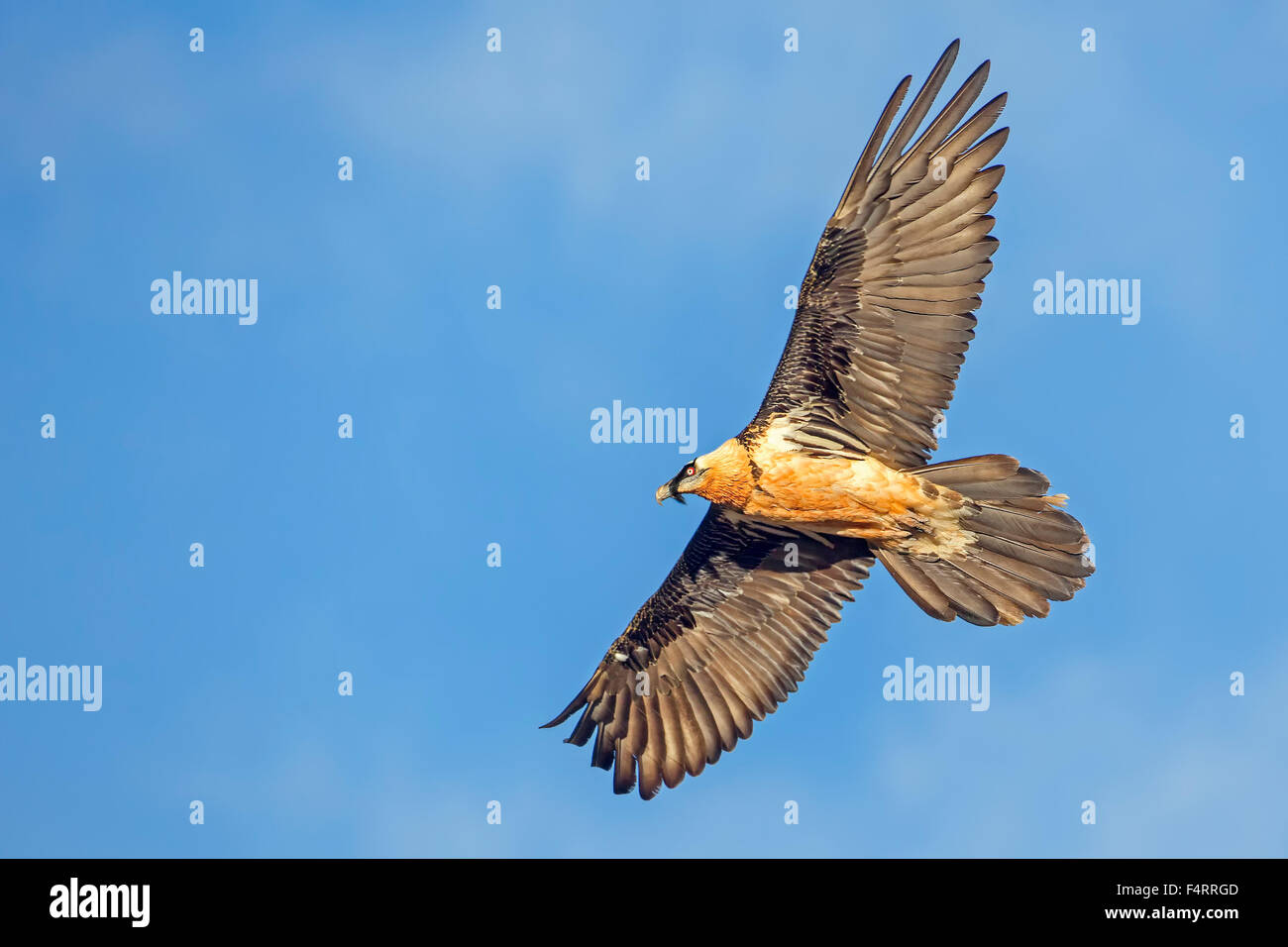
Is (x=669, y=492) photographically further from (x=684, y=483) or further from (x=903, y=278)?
(x=903, y=278)

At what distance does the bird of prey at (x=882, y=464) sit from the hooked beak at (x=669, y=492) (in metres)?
0.02

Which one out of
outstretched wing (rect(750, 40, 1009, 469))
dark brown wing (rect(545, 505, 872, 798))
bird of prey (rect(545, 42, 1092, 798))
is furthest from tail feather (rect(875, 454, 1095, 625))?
dark brown wing (rect(545, 505, 872, 798))

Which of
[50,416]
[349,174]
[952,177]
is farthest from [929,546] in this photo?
[50,416]

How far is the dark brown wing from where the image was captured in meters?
14.5

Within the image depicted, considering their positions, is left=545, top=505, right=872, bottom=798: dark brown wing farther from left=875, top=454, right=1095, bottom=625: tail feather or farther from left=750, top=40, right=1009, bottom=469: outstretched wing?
left=750, top=40, right=1009, bottom=469: outstretched wing

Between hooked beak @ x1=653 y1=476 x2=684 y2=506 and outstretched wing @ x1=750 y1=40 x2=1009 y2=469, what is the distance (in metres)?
1.37

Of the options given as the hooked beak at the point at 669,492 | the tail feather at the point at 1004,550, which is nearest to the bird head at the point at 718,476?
the hooked beak at the point at 669,492

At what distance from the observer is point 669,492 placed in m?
13.5

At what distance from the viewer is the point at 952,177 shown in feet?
41.7

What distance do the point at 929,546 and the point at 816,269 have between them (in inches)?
110

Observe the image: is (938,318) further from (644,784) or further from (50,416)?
(50,416)

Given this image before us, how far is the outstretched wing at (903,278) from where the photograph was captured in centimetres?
1267

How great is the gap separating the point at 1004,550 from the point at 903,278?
2.64 m

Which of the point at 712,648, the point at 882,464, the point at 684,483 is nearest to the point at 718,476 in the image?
the point at 684,483
